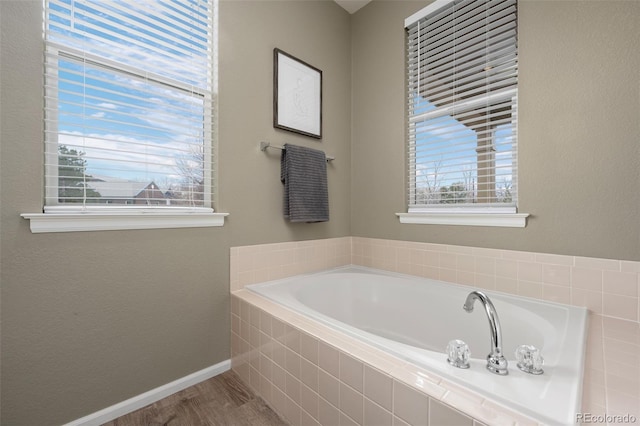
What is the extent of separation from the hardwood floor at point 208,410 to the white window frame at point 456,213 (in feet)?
5.09

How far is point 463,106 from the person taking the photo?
196cm

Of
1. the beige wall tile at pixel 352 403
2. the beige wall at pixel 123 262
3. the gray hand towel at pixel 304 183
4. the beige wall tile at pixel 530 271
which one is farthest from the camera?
the gray hand towel at pixel 304 183

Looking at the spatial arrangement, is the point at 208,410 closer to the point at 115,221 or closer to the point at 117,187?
the point at 115,221

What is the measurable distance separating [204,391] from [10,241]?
116 cm

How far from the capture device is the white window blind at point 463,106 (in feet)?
5.82

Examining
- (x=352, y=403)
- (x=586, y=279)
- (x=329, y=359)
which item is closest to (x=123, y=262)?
(x=329, y=359)

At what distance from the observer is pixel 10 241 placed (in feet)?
3.81

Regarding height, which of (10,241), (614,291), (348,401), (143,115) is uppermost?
(143,115)

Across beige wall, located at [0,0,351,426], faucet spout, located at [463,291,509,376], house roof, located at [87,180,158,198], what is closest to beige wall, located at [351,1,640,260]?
faucet spout, located at [463,291,509,376]

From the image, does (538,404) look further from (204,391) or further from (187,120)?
(187,120)

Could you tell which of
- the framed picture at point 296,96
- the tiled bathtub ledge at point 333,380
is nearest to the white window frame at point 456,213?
the framed picture at point 296,96

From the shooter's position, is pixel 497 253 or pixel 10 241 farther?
pixel 497 253

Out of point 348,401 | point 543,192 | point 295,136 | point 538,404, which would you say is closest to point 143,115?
point 295,136

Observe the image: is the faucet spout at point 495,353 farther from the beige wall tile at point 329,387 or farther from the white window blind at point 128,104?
the white window blind at point 128,104
